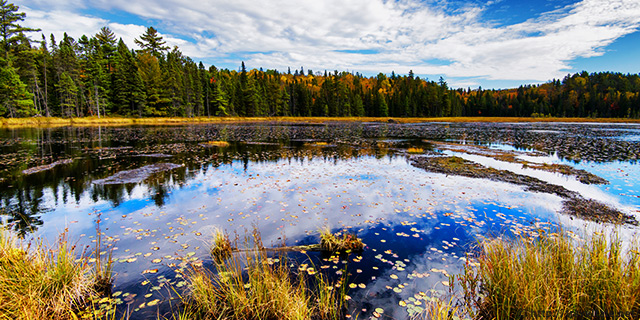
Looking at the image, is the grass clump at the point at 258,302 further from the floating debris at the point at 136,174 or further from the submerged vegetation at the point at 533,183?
the floating debris at the point at 136,174

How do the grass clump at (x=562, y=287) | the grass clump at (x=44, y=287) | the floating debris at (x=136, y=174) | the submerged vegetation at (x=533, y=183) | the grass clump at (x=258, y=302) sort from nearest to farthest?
the grass clump at (x=562, y=287), the grass clump at (x=44, y=287), the grass clump at (x=258, y=302), the submerged vegetation at (x=533, y=183), the floating debris at (x=136, y=174)

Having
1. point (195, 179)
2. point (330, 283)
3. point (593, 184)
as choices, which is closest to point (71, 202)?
point (195, 179)

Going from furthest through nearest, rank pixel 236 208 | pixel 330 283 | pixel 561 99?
pixel 561 99 → pixel 236 208 → pixel 330 283

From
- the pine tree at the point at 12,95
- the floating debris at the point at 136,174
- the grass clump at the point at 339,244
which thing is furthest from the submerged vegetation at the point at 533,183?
the pine tree at the point at 12,95

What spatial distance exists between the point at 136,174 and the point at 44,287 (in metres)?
10.7

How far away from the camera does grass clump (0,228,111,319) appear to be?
3.80 meters

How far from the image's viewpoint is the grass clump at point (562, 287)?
355 cm

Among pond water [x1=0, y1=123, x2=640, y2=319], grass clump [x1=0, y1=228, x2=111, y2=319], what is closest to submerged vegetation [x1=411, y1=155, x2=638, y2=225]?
pond water [x1=0, y1=123, x2=640, y2=319]

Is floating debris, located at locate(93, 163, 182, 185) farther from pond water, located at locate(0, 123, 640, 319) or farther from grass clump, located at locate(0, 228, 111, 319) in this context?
grass clump, located at locate(0, 228, 111, 319)

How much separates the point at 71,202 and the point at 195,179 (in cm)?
448

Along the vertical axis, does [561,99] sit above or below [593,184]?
above

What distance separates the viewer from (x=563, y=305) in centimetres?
377

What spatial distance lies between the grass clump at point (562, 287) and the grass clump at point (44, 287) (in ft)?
19.0

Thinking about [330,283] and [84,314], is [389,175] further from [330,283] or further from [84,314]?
[84,314]
